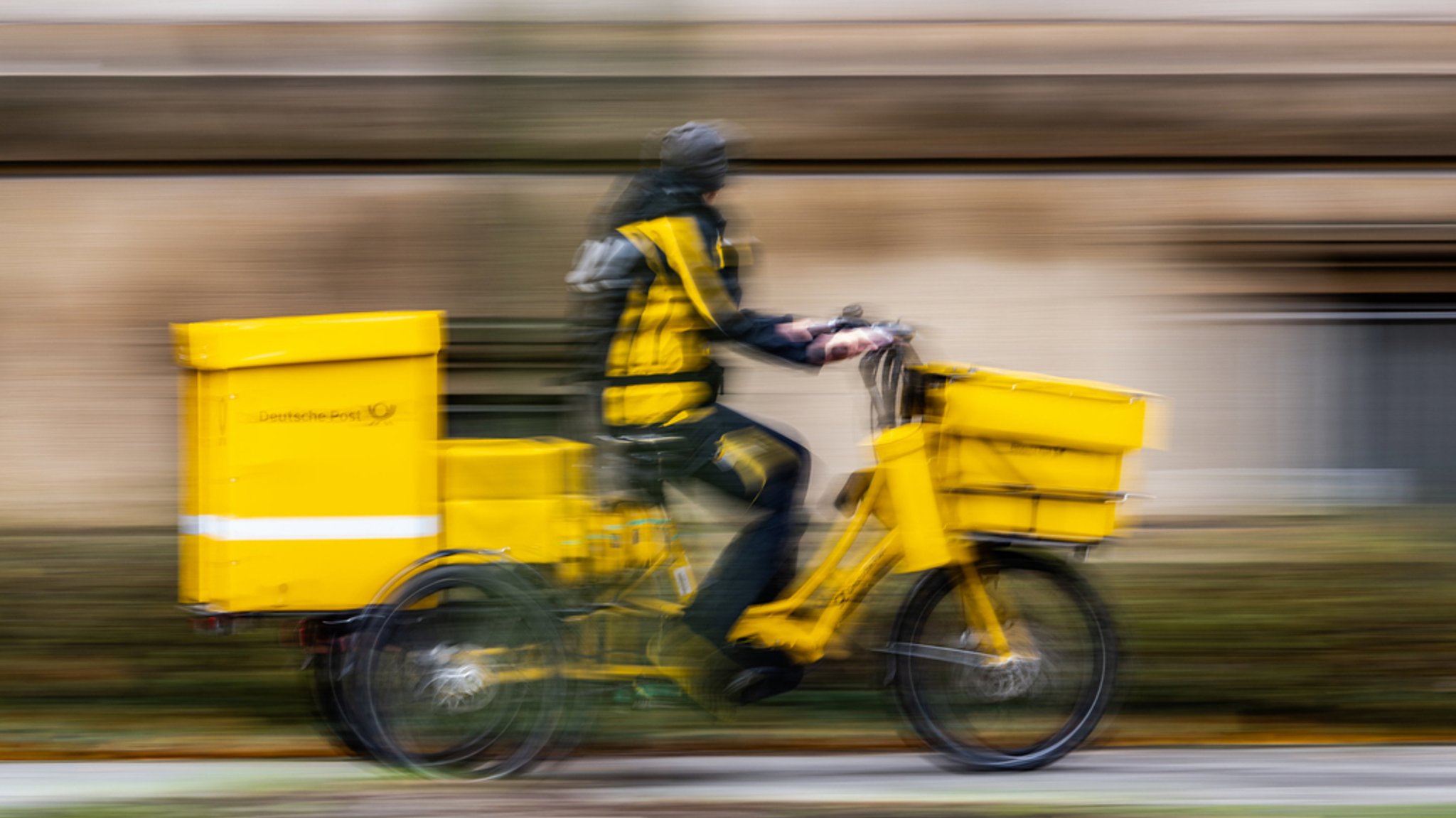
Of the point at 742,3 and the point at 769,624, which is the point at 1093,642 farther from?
the point at 742,3

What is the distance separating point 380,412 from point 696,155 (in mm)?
1041

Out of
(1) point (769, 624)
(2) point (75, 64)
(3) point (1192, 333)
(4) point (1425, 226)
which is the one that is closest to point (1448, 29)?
(4) point (1425, 226)

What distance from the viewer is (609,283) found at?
4.31 metres

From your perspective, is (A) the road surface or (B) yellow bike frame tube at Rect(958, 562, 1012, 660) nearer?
(A) the road surface

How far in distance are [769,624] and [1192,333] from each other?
13.2 feet

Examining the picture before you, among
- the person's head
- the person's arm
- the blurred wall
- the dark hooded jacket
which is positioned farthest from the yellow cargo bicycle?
the blurred wall

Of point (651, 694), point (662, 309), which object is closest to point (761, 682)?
point (651, 694)

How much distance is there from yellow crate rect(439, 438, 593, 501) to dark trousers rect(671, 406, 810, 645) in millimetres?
302

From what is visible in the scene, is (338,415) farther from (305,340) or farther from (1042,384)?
(1042,384)

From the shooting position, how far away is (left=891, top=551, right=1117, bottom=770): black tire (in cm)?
472

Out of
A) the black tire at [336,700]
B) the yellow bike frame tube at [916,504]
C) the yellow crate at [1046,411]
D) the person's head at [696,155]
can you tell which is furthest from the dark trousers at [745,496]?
the black tire at [336,700]

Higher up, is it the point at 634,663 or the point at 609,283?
the point at 609,283

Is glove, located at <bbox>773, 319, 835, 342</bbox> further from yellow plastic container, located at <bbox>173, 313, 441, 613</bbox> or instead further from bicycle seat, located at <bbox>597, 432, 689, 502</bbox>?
yellow plastic container, located at <bbox>173, 313, 441, 613</bbox>

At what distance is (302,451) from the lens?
4.35 meters
